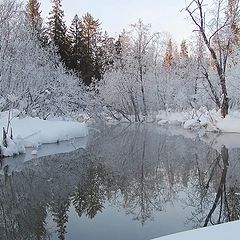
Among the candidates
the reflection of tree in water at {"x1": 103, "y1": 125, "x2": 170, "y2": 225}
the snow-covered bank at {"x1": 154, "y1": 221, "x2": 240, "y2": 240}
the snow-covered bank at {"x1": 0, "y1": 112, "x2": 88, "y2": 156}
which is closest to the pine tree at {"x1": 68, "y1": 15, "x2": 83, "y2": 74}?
the snow-covered bank at {"x1": 0, "y1": 112, "x2": 88, "y2": 156}

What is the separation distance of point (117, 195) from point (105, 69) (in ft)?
117

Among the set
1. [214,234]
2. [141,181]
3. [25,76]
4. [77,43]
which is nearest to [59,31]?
[77,43]

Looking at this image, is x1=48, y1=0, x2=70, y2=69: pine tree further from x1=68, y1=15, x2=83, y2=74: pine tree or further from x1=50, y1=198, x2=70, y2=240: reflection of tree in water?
x1=50, y1=198, x2=70, y2=240: reflection of tree in water

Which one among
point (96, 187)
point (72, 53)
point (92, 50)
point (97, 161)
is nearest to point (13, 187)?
point (96, 187)

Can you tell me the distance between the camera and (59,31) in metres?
47.2

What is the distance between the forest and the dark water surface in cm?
537

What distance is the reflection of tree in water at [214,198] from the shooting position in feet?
22.5

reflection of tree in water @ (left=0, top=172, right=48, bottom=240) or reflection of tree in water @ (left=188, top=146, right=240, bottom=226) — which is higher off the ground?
reflection of tree in water @ (left=0, top=172, right=48, bottom=240)

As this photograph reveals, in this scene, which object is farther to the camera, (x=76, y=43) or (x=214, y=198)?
(x=76, y=43)

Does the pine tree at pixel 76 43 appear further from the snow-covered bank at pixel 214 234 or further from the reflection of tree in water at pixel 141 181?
the snow-covered bank at pixel 214 234

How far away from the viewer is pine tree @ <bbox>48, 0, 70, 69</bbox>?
152 feet

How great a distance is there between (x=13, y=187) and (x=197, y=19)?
59.3 feet

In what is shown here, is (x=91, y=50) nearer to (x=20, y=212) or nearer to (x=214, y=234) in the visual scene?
(x=20, y=212)

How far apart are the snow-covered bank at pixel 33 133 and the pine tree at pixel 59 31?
2624 cm
